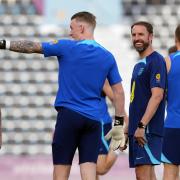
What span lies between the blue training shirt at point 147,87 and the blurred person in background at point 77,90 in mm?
449

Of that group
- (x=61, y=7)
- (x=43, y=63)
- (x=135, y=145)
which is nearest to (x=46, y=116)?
(x=43, y=63)

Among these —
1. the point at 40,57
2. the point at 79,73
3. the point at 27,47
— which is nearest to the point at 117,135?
the point at 79,73

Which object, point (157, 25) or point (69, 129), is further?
point (157, 25)

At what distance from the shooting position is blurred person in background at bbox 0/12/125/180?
276 inches

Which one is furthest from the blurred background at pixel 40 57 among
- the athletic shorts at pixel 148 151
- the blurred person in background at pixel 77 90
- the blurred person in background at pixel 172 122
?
the blurred person in background at pixel 77 90

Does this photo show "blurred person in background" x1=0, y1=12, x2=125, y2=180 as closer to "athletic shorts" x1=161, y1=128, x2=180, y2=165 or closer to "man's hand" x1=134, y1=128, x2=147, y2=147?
"man's hand" x1=134, y1=128, x2=147, y2=147

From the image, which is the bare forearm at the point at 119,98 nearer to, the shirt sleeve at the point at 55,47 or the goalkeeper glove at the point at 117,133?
the goalkeeper glove at the point at 117,133

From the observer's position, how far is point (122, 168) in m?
15.4

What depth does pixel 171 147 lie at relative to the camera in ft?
26.4

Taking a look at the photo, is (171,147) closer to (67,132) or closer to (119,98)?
(119,98)

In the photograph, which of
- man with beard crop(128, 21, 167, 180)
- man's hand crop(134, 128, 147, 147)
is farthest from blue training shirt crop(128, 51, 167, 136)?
man's hand crop(134, 128, 147, 147)

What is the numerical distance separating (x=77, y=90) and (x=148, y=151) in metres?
0.96

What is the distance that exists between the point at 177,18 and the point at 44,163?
28.0ft

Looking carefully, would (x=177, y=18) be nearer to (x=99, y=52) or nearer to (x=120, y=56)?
(x=120, y=56)
